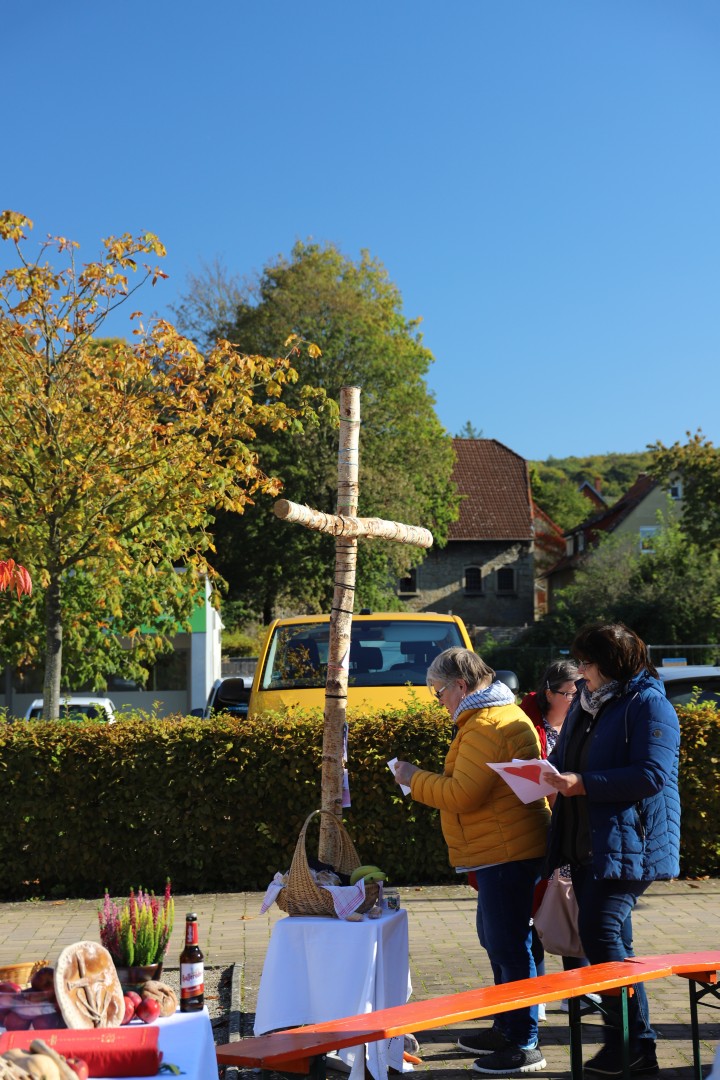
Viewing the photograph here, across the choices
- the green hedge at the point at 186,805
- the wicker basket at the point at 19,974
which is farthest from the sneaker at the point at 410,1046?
the green hedge at the point at 186,805

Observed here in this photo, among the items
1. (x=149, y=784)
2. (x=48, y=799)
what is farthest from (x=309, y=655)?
(x=48, y=799)

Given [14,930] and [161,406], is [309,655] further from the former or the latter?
[161,406]

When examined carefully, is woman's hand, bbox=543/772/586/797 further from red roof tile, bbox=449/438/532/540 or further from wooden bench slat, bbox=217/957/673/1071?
red roof tile, bbox=449/438/532/540

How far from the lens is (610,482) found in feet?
504

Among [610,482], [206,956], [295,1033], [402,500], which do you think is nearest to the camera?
[295,1033]

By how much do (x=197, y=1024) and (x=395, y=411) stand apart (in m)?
41.7

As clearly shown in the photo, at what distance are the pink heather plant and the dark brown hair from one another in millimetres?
2154

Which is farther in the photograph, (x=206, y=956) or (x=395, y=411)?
(x=395, y=411)

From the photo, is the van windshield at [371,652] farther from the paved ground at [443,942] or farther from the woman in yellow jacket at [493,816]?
the woman in yellow jacket at [493,816]

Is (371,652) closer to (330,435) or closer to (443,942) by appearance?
(443,942)

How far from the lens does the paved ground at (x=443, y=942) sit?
234 inches

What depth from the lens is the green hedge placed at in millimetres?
9781

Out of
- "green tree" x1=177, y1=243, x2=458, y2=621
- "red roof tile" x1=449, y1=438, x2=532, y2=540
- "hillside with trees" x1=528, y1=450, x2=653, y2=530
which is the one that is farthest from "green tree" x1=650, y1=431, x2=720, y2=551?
"hillside with trees" x1=528, y1=450, x2=653, y2=530

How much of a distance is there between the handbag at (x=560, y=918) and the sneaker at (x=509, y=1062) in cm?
58
